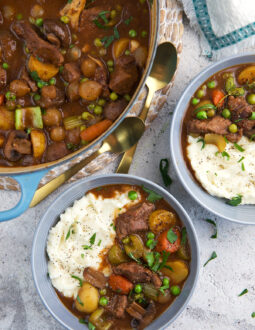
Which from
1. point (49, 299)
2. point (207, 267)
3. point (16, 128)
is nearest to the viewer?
point (16, 128)

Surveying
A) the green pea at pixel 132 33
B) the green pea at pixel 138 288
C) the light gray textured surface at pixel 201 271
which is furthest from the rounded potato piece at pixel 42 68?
the green pea at pixel 138 288

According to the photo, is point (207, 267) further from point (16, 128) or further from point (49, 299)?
point (16, 128)

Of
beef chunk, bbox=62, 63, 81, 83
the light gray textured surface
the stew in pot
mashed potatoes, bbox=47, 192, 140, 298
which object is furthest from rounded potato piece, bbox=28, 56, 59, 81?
mashed potatoes, bbox=47, 192, 140, 298

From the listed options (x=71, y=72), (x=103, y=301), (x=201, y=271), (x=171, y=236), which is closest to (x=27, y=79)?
(x=71, y=72)

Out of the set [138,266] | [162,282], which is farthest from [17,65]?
[162,282]

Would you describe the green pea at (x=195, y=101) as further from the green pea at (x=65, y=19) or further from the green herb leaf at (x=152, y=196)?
the green pea at (x=65, y=19)

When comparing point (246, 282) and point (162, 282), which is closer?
point (162, 282)
